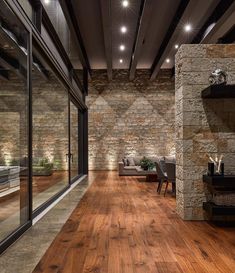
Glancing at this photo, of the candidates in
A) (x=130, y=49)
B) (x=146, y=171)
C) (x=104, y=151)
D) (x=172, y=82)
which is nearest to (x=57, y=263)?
(x=146, y=171)

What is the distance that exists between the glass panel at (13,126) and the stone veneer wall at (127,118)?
1060 cm

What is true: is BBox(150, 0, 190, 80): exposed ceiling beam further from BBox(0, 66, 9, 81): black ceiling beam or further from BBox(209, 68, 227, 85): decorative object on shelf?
BBox(0, 66, 9, 81): black ceiling beam

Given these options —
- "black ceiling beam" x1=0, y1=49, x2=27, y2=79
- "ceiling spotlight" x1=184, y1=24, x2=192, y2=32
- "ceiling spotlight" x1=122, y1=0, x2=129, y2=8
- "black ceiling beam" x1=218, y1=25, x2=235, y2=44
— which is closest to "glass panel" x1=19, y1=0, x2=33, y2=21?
"black ceiling beam" x1=0, y1=49, x2=27, y2=79

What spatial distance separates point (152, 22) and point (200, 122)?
206 inches

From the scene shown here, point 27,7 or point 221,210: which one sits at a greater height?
point 27,7

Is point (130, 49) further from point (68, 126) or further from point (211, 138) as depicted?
point (211, 138)

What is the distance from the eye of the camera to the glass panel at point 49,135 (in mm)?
7719

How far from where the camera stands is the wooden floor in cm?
304

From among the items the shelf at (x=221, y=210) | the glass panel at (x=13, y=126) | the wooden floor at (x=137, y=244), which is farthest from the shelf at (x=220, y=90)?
the glass panel at (x=13, y=126)

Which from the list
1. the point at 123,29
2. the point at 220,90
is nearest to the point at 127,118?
the point at 123,29

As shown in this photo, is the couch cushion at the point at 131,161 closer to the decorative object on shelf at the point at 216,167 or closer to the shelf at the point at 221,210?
the decorative object on shelf at the point at 216,167

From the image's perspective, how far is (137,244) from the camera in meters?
3.76

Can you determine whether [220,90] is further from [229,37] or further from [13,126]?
[229,37]

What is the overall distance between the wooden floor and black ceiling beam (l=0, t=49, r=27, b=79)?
7.61 feet
